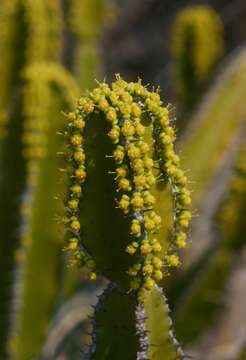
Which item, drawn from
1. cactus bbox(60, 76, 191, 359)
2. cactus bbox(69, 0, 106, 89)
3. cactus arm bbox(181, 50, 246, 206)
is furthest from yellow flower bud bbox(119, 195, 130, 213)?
cactus bbox(69, 0, 106, 89)

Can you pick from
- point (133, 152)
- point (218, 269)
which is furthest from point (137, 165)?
point (218, 269)

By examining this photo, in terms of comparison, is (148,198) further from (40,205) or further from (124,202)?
(40,205)

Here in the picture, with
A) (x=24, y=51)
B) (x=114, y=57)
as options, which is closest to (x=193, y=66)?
(x=24, y=51)

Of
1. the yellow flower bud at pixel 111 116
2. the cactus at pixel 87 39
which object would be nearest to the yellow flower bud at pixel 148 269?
the yellow flower bud at pixel 111 116

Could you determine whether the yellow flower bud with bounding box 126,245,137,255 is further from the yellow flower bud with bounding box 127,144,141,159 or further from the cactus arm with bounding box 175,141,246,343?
the cactus arm with bounding box 175,141,246,343

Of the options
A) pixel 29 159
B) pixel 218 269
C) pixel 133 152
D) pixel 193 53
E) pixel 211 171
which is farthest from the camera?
pixel 193 53

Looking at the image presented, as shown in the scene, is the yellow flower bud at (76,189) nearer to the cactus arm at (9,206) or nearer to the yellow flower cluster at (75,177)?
the yellow flower cluster at (75,177)

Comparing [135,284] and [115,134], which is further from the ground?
[115,134]
